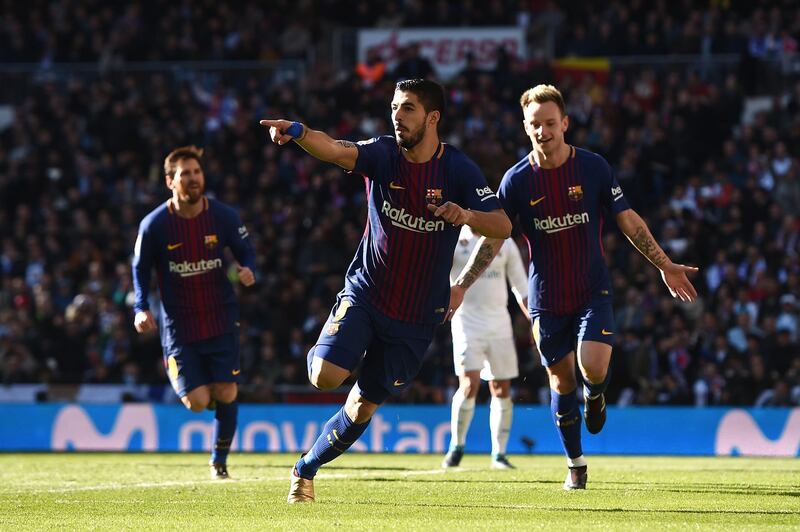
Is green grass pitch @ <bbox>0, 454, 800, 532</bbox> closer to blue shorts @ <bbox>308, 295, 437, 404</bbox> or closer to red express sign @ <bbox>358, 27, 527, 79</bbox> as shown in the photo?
blue shorts @ <bbox>308, 295, 437, 404</bbox>

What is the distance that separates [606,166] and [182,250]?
421 centimetres

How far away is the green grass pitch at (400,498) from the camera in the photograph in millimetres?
7988

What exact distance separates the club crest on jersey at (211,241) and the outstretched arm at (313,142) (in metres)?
3.87

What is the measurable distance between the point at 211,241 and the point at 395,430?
7499 millimetres

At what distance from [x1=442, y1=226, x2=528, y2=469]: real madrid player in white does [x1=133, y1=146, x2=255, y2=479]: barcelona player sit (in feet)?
8.63

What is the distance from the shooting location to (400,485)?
10922 millimetres

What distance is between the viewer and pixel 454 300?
952 cm

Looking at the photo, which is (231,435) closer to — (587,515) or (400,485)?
(400,485)

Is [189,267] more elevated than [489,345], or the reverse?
[189,267]

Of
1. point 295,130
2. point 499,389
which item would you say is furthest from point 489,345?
point 295,130

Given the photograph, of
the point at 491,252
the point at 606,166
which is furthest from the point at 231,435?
the point at 606,166

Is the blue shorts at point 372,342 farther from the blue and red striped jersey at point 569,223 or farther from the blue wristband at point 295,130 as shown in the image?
the blue and red striped jersey at point 569,223

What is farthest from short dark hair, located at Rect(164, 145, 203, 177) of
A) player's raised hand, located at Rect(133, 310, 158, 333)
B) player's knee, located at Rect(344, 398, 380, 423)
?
player's knee, located at Rect(344, 398, 380, 423)

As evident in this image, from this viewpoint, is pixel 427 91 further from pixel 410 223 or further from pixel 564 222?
pixel 564 222
